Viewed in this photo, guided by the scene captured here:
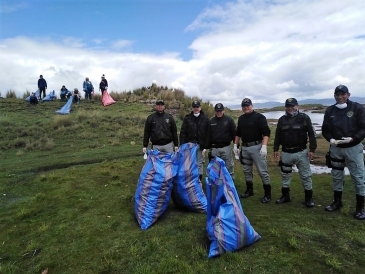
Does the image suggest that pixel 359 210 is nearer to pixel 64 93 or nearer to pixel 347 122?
pixel 347 122

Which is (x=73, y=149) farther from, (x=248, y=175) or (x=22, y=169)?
(x=248, y=175)

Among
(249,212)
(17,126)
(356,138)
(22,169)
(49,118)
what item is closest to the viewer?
(356,138)

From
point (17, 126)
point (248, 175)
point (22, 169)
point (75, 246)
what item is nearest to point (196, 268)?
point (75, 246)

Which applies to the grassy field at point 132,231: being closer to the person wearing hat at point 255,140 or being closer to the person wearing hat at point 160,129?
the person wearing hat at point 255,140

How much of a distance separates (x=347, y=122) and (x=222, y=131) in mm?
2123

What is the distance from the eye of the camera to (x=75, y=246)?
378cm

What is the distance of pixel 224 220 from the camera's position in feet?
11.0

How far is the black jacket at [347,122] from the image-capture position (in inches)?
170

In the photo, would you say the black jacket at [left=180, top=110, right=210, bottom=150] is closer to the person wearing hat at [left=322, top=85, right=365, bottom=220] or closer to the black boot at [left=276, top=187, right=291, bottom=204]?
the black boot at [left=276, top=187, right=291, bottom=204]

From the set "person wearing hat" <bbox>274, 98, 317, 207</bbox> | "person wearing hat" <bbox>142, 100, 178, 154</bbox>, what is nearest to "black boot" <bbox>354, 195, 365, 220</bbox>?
"person wearing hat" <bbox>274, 98, 317, 207</bbox>

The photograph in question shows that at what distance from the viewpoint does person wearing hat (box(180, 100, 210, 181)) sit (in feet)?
19.2

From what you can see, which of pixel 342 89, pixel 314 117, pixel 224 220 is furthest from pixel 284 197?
pixel 314 117

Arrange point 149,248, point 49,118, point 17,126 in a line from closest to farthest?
point 149,248, point 17,126, point 49,118

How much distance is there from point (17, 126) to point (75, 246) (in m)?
12.5
